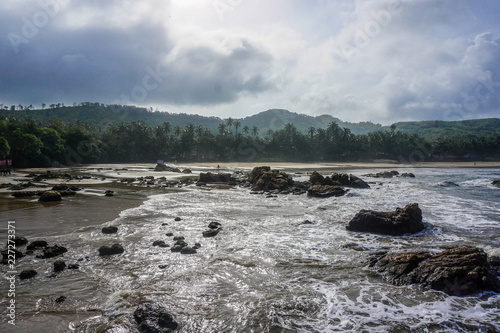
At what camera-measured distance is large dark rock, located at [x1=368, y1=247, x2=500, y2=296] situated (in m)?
6.11

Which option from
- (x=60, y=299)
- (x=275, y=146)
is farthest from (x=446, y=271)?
(x=275, y=146)

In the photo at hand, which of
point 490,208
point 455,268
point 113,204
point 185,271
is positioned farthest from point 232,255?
point 490,208

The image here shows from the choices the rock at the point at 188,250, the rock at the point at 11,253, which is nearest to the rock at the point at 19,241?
the rock at the point at 11,253

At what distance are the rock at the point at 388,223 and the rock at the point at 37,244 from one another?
36.9ft

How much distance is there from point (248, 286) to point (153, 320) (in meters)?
2.35

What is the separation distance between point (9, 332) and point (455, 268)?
906 centimetres

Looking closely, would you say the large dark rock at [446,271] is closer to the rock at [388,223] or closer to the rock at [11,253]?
the rock at [388,223]

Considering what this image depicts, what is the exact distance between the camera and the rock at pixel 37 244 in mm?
8078

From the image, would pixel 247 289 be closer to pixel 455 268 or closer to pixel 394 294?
pixel 394 294

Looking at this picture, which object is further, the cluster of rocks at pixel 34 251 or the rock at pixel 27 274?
the cluster of rocks at pixel 34 251

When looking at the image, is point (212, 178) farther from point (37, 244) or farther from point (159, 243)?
point (37, 244)

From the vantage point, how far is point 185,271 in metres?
7.06

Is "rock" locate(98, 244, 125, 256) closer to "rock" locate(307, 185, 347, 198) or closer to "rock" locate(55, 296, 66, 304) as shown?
"rock" locate(55, 296, 66, 304)

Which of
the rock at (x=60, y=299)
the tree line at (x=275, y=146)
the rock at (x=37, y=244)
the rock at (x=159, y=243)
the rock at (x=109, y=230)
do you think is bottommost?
the rock at (x=159, y=243)
